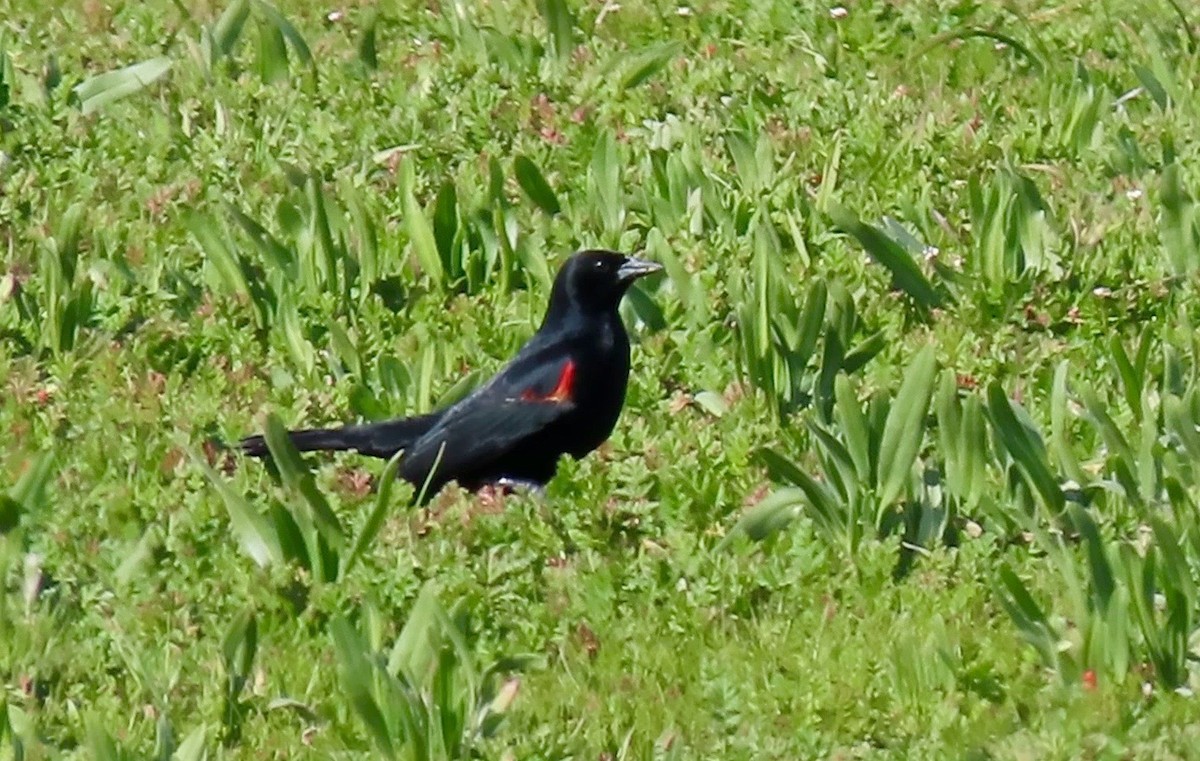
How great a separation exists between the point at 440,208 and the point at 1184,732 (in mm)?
3199

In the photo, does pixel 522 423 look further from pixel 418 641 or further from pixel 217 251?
pixel 418 641

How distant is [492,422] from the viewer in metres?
6.66

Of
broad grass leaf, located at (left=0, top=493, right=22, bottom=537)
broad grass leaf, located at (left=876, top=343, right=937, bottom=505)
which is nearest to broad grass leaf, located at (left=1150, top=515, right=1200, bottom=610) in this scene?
broad grass leaf, located at (left=876, top=343, right=937, bottom=505)

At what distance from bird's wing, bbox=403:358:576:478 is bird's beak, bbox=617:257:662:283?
0.44 metres

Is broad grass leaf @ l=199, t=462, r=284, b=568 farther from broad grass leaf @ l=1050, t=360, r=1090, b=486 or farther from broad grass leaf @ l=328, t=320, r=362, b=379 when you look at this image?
broad grass leaf @ l=1050, t=360, r=1090, b=486

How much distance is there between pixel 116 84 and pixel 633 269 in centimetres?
276

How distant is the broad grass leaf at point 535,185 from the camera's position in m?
8.00

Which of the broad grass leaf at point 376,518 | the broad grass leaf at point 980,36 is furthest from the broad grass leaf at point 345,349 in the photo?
the broad grass leaf at point 980,36

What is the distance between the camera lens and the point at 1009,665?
538cm

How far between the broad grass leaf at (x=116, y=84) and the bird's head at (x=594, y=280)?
2.50m

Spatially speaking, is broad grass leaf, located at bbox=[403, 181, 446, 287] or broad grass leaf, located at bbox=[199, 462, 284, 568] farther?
broad grass leaf, located at bbox=[403, 181, 446, 287]

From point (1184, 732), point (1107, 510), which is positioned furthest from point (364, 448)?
point (1184, 732)

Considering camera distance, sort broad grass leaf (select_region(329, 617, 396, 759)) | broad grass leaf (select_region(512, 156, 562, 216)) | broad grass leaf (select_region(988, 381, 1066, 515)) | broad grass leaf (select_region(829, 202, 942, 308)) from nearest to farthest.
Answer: broad grass leaf (select_region(329, 617, 396, 759)), broad grass leaf (select_region(988, 381, 1066, 515)), broad grass leaf (select_region(829, 202, 942, 308)), broad grass leaf (select_region(512, 156, 562, 216))

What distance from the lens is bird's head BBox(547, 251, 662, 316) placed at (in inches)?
274
